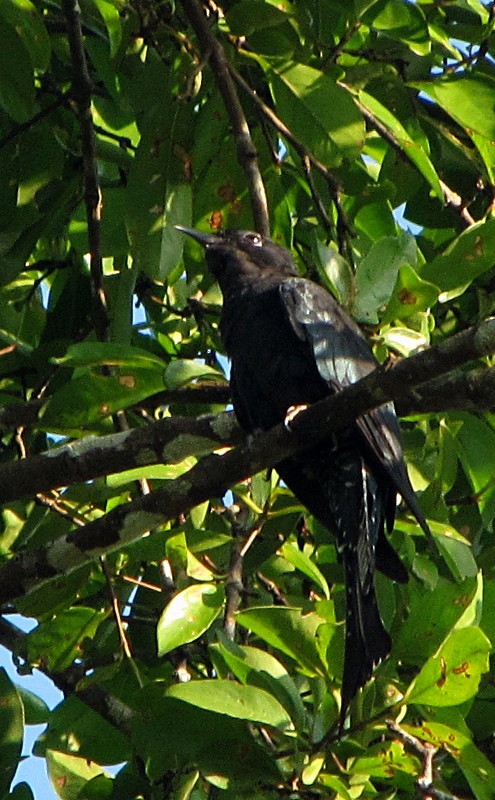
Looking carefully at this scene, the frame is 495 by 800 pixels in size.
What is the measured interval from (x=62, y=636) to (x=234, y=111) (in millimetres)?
1389

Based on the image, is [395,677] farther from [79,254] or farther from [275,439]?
[79,254]

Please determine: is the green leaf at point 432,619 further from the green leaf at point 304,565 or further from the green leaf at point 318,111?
the green leaf at point 318,111

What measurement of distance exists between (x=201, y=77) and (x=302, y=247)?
2.29 feet

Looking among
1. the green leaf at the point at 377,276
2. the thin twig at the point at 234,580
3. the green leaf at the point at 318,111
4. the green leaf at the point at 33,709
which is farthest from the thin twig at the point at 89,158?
the green leaf at the point at 33,709

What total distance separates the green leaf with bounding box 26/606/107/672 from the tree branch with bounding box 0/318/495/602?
329mm

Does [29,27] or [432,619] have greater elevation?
[29,27]

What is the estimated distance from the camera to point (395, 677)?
10.3 ft

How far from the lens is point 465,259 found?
3215 mm

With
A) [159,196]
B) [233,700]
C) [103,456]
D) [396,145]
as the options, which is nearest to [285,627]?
[233,700]

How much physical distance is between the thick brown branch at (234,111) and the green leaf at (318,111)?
12 cm

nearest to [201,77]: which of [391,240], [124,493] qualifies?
[391,240]

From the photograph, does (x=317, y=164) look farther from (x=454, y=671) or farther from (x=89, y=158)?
(x=454, y=671)

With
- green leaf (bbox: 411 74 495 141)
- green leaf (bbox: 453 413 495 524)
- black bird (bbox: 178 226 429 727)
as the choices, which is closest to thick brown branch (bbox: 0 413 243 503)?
black bird (bbox: 178 226 429 727)

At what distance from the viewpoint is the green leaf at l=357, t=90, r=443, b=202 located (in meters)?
3.57
